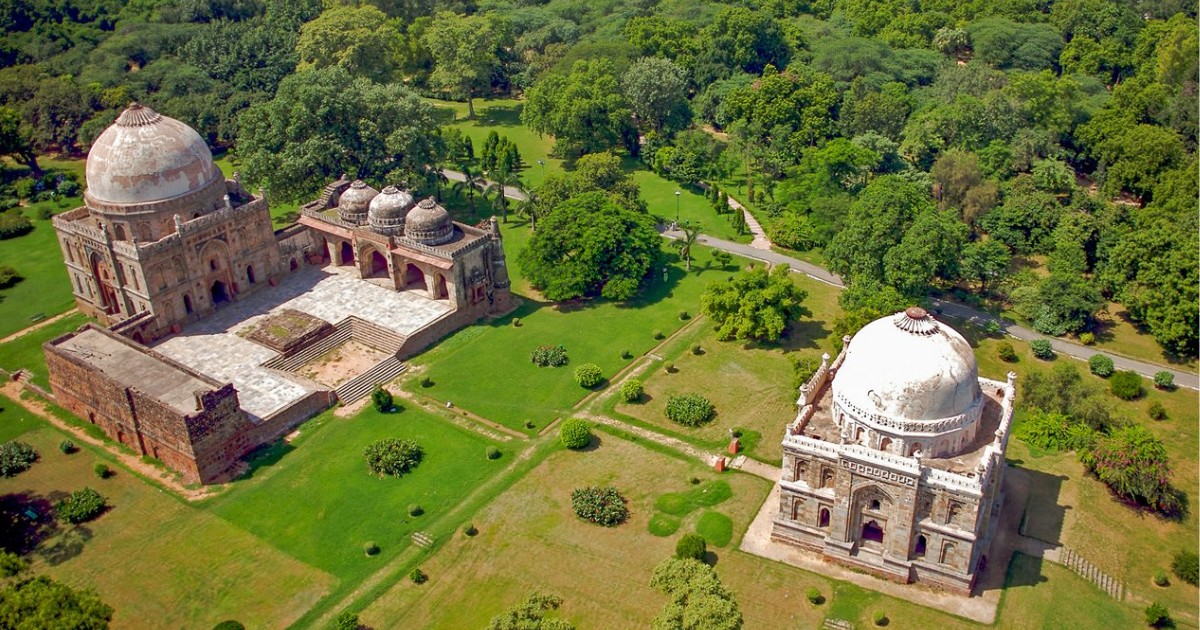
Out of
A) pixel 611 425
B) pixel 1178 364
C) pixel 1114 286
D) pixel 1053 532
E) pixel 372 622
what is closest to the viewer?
pixel 372 622

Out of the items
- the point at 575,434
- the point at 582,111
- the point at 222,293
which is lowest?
the point at 575,434

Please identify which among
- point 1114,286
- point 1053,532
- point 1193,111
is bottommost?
point 1053,532

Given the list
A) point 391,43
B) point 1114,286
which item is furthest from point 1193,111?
point 391,43

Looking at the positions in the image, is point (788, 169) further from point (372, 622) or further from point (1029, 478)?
point (372, 622)

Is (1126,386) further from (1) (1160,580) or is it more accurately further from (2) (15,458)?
(2) (15,458)

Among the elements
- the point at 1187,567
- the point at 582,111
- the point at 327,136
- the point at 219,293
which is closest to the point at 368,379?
the point at 219,293

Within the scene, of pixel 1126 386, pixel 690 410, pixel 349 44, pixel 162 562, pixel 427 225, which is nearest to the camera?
pixel 162 562

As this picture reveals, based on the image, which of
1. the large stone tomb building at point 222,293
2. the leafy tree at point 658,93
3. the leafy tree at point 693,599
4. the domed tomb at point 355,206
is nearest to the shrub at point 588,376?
the large stone tomb building at point 222,293

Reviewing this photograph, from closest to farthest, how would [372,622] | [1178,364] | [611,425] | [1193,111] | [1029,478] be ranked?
[372,622] < [1029,478] < [611,425] < [1178,364] < [1193,111]
